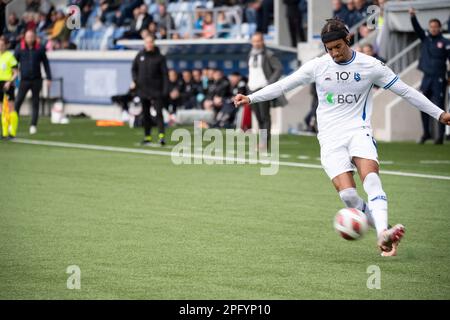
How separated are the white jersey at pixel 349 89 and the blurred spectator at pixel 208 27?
24.1 m

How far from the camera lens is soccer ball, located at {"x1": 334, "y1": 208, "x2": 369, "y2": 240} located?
10078mm

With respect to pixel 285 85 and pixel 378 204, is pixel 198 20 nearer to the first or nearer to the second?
pixel 285 85

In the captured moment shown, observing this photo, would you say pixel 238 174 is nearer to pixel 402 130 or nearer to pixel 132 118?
pixel 402 130

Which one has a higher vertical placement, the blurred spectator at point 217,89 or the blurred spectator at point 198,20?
the blurred spectator at point 198,20

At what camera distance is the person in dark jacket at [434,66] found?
2408 centimetres

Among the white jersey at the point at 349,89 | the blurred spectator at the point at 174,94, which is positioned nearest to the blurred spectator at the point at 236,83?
the blurred spectator at the point at 174,94

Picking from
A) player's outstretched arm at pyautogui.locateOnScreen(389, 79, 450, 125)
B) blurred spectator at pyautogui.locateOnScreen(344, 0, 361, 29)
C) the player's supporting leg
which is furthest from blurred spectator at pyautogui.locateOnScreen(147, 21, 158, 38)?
the player's supporting leg

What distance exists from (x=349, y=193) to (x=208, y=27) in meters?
24.8

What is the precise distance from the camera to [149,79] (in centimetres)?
2408

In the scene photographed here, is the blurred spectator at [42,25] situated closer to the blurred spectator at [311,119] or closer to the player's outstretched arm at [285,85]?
the blurred spectator at [311,119]

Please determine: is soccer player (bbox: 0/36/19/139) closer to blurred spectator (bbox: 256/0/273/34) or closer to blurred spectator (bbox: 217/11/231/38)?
blurred spectator (bbox: 256/0/273/34)

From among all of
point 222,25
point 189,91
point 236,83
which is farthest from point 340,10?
point 222,25

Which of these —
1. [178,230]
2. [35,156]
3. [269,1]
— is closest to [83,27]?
[269,1]

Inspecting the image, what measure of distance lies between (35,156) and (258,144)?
467 cm
